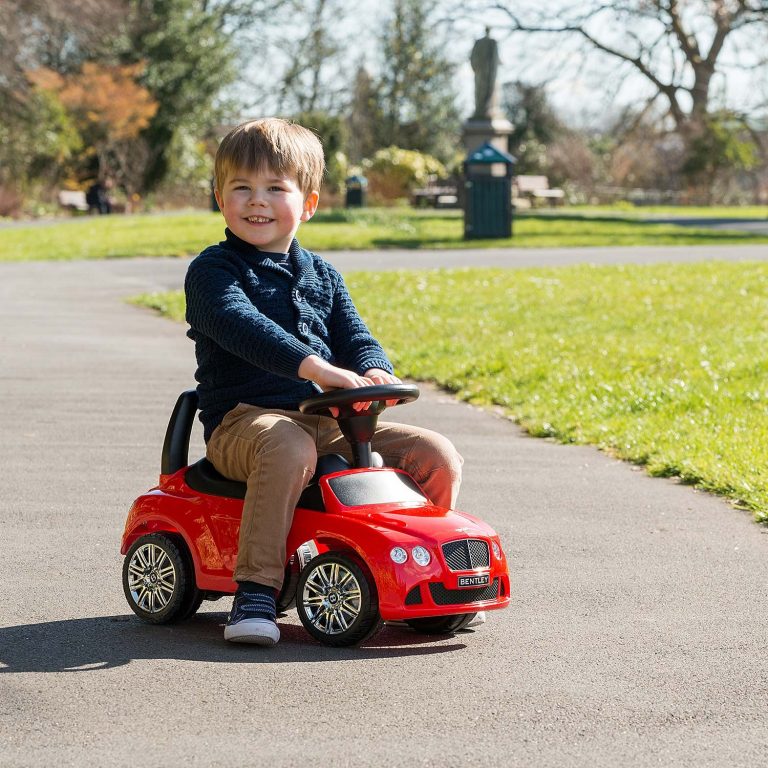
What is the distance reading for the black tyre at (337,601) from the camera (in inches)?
156

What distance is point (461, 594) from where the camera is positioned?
4.02 meters

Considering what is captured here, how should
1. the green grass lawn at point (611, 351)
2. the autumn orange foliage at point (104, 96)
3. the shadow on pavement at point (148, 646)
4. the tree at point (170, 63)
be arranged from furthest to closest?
the tree at point (170, 63), the autumn orange foliage at point (104, 96), the green grass lawn at point (611, 351), the shadow on pavement at point (148, 646)

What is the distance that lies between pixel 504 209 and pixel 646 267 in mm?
6867

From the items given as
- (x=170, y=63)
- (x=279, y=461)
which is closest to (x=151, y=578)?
(x=279, y=461)

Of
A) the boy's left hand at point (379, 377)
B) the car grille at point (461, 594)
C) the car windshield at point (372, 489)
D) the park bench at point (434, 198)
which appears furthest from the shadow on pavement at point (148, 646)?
the park bench at point (434, 198)

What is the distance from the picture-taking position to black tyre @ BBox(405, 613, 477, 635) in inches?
165

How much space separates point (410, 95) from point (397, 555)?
61.5 metres

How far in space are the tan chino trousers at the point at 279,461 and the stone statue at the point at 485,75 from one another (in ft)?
84.5

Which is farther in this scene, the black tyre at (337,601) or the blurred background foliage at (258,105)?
the blurred background foliage at (258,105)

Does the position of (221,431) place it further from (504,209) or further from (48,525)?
(504,209)

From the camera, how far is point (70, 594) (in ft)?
15.3

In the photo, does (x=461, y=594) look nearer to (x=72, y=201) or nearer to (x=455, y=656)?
(x=455, y=656)

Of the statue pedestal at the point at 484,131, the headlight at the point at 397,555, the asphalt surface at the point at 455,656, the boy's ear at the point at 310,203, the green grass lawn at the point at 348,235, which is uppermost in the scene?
the statue pedestal at the point at 484,131

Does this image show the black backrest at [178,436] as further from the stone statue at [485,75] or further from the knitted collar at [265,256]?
the stone statue at [485,75]
